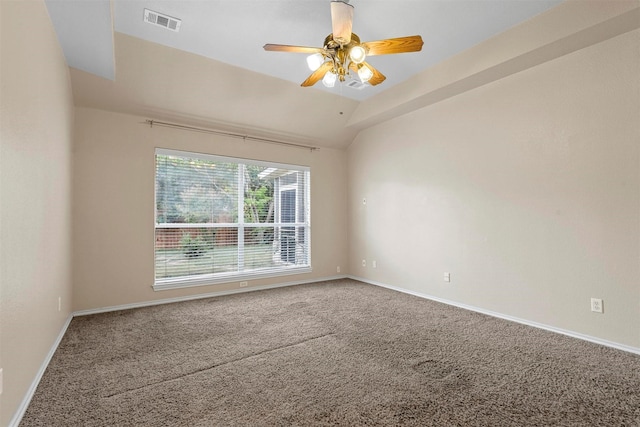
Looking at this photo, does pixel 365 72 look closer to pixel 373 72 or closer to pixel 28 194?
pixel 373 72

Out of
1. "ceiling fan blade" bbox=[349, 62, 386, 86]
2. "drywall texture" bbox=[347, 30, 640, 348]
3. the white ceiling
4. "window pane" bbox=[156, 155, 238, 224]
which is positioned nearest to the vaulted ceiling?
the white ceiling

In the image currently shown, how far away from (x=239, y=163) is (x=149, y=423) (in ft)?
12.6

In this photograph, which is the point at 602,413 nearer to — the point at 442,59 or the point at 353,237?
the point at 442,59

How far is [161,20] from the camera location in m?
2.88

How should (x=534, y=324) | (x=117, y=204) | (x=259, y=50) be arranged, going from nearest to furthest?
(x=534, y=324) < (x=259, y=50) < (x=117, y=204)

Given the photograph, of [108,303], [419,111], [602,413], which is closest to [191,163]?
[108,303]

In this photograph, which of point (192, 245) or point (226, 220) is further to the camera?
point (226, 220)

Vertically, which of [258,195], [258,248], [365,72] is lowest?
[258,248]

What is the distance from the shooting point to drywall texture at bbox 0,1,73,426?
1582 mm

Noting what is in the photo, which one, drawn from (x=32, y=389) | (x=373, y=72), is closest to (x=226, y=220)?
(x=32, y=389)

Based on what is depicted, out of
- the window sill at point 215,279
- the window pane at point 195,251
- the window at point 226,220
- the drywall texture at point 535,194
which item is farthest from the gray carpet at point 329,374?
the window at point 226,220

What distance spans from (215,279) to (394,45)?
392cm

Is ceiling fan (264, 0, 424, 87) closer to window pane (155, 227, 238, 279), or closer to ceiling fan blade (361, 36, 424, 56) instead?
ceiling fan blade (361, 36, 424, 56)

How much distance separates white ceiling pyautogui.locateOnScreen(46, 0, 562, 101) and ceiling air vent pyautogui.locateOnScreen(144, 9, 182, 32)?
0.06 m
